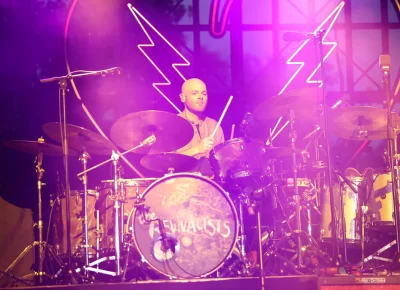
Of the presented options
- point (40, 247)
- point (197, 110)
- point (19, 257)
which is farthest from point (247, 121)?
point (19, 257)

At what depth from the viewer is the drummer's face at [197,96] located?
Result: 23.2 ft

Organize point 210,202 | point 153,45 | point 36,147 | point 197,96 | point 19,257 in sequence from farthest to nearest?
point 153,45, point 197,96, point 36,147, point 19,257, point 210,202

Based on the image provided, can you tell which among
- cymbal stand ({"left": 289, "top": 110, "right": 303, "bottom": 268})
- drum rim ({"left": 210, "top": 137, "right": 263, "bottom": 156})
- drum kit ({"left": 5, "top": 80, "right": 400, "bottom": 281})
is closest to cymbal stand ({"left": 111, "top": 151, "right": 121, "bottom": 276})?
drum kit ({"left": 5, "top": 80, "right": 400, "bottom": 281})

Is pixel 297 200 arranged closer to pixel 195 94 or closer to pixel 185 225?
pixel 185 225

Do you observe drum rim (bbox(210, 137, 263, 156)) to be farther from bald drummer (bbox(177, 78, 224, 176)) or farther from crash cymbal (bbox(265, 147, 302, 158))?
bald drummer (bbox(177, 78, 224, 176))

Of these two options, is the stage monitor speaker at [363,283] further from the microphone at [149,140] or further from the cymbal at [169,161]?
the microphone at [149,140]

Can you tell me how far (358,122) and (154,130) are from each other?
7.26 feet

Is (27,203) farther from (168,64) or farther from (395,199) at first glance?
(395,199)

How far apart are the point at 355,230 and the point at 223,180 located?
165cm

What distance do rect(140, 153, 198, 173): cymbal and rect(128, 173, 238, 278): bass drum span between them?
0.74 feet

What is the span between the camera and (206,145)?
6074mm

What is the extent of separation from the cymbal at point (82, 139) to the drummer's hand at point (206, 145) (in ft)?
2.96

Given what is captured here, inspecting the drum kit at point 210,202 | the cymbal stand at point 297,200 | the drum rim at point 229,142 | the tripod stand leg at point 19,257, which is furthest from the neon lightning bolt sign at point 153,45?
the tripod stand leg at point 19,257

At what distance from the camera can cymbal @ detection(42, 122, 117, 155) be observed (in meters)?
6.00
